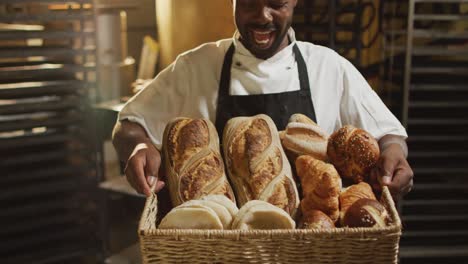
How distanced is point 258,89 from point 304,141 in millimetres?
381

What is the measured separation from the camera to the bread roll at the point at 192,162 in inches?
53.4

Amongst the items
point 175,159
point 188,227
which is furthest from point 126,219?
point 188,227

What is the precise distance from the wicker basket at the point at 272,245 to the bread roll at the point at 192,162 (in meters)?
0.26

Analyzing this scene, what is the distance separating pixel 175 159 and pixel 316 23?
2087 millimetres

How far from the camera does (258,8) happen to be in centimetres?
158

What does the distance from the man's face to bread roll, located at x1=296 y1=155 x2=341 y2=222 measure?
1.62 ft

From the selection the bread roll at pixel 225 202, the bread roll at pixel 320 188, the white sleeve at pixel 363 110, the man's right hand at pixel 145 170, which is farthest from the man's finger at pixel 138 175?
the white sleeve at pixel 363 110

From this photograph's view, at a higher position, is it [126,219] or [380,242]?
[380,242]

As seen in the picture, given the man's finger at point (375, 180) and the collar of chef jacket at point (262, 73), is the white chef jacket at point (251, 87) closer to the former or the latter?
the collar of chef jacket at point (262, 73)

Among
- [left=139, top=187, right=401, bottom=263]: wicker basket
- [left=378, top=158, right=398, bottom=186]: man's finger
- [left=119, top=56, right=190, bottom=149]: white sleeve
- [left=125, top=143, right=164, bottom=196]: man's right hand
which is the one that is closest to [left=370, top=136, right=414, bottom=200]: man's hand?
[left=378, top=158, right=398, bottom=186]: man's finger

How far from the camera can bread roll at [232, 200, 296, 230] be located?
113cm

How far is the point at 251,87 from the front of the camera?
179cm

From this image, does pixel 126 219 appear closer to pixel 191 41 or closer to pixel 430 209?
pixel 191 41

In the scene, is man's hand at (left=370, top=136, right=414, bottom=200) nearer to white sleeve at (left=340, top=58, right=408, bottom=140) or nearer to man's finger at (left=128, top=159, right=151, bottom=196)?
white sleeve at (left=340, top=58, right=408, bottom=140)
